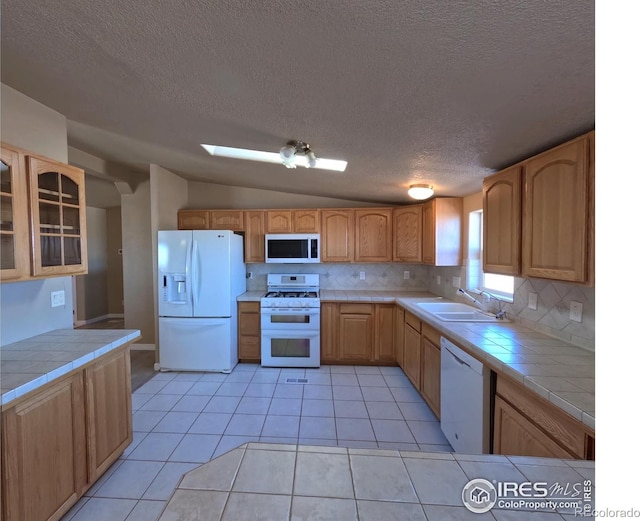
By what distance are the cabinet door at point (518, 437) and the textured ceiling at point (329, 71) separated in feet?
4.64

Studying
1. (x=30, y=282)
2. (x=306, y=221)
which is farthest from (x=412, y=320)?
(x=30, y=282)

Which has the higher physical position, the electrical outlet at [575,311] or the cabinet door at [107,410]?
the electrical outlet at [575,311]

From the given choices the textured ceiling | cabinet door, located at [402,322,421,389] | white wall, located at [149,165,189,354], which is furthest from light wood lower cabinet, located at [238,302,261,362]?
the textured ceiling

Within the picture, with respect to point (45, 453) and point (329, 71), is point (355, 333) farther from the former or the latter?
point (329, 71)

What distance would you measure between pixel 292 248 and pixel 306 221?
42 centimetres

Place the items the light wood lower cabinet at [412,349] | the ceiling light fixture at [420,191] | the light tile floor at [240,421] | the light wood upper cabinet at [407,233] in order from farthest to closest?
the light wood upper cabinet at [407,233], the light wood lower cabinet at [412,349], the ceiling light fixture at [420,191], the light tile floor at [240,421]

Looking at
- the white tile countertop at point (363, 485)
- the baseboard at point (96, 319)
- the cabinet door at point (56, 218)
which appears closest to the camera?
the white tile countertop at point (363, 485)

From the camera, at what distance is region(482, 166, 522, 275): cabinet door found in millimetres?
1755

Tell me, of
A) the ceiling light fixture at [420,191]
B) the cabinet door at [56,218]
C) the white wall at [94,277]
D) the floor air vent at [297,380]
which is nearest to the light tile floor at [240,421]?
the floor air vent at [297,380]

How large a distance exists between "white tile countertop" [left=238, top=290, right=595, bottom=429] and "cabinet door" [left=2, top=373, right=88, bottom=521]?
2225 millimetres

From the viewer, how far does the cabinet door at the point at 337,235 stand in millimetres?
3785

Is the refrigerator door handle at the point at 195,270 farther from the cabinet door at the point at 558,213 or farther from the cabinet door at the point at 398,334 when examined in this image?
the cabinet door at the point at 558,213

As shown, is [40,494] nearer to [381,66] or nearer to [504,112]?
[381,66]
